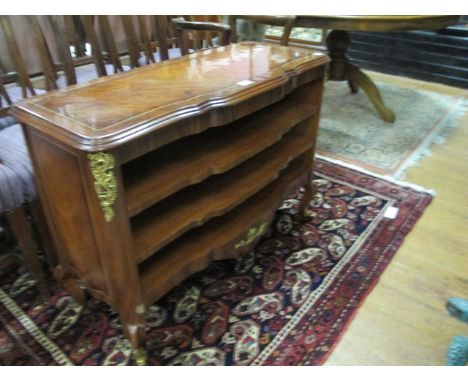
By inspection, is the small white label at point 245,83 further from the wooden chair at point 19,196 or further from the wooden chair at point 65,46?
the wooden chair at point 65,46

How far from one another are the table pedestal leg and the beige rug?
0.08 metres

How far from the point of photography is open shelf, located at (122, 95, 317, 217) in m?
0.97

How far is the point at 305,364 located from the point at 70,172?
0.82 m

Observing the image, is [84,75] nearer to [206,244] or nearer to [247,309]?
[206,244]

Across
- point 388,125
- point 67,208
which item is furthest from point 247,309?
point 388,125

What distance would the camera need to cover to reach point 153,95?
983 millimetres

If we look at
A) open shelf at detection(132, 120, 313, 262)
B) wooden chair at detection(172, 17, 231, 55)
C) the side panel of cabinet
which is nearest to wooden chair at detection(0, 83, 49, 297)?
the side panel of cabinet

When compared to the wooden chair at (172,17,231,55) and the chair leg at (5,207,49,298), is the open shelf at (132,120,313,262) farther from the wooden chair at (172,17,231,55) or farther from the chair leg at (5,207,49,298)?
the wooden chair at (172,17,231,55)

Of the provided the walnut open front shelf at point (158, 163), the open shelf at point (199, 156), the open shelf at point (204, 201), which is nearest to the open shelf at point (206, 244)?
the walnut open front shelf at point (158, 163)

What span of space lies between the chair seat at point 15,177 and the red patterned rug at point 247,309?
39cm

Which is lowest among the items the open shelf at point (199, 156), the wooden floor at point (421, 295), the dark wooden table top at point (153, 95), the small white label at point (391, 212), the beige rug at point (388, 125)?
the wooden floor at point (421, 295)

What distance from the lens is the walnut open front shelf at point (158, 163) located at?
84cm

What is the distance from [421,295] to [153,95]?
110 cm

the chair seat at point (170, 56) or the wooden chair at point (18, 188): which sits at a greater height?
the chair seat at point (170, 56)
